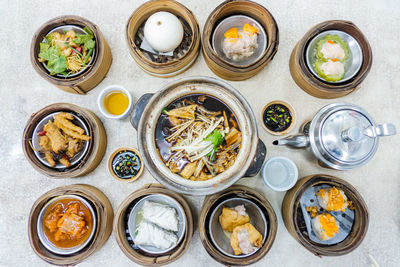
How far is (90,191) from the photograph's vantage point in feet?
6.96

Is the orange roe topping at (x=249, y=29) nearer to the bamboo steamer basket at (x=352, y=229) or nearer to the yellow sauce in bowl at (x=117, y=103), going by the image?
the yellow sauce in bowl at (x=117, y=103)

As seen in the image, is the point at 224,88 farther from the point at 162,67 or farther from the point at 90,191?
the point at 90,191

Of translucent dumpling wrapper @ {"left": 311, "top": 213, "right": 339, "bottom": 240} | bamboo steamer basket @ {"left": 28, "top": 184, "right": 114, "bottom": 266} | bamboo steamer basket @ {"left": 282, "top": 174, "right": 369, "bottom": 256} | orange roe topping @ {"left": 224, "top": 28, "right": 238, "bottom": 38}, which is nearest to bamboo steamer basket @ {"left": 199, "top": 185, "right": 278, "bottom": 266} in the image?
bamboo steamer basket @ {"left": 282, "top": 174, "right": 369, "bottom": 256}

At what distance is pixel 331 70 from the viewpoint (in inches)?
81.7

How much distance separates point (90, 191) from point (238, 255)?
129cm

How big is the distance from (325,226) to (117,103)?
6.45 ft

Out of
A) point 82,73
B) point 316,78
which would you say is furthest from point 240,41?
point 82,73

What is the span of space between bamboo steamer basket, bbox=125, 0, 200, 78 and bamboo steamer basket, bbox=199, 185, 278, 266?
1.10 metres

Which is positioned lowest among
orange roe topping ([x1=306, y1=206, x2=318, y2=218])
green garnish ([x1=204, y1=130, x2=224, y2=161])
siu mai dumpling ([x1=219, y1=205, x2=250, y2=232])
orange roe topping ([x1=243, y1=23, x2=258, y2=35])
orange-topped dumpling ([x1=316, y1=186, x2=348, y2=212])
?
siu mai dumpling ([x1=219, y1=205, x2=250, y2=232])

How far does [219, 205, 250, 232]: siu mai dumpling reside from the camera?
6.51 feet

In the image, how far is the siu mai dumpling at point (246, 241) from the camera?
76.0 inches

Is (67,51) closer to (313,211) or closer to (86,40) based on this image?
(86,40)

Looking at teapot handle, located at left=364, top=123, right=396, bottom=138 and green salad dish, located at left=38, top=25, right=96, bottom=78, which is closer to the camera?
teapot handle, located at left=364, top=123, right=396, bottom=138

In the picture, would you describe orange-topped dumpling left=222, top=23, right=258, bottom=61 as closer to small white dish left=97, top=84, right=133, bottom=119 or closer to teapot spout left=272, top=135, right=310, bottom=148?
teapot spout left=272, top=135, right=310, bottom=148
